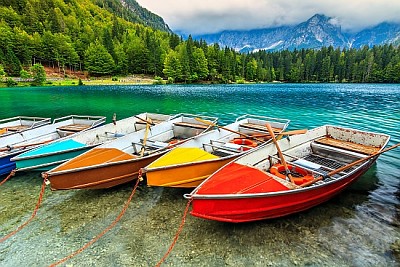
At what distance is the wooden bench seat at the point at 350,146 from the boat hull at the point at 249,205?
4657mm

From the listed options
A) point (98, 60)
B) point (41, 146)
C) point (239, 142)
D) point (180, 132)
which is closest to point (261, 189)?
point (239, 142)

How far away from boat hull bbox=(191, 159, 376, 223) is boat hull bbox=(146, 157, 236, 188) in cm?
176

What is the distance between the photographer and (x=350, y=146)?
10344 mm

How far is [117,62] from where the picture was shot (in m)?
105

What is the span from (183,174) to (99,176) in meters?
2.89

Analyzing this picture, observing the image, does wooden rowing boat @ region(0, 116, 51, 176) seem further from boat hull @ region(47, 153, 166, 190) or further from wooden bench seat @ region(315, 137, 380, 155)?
wooden bench seat @ region(315, 137, 380, 155)

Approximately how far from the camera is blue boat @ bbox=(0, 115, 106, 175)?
9211 mm

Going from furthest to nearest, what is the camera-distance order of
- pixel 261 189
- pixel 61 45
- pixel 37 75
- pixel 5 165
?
1. pixel 61 45
2. pixel 37 75
3. pixel 5 165
4. pixel 261 189

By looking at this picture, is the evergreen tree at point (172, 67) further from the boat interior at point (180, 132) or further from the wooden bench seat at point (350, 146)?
the wooden bench seat at point (350, 146)

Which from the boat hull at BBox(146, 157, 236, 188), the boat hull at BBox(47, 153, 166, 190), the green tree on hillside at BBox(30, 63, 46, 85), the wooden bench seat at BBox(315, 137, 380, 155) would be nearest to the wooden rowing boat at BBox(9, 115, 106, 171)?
the boat hull at BBox(47, 153, 166, 190)

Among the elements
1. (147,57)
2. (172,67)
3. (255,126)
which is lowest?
(255,126)

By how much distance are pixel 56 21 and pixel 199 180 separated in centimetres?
14388

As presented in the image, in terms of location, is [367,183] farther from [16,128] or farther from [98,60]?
[98,60]

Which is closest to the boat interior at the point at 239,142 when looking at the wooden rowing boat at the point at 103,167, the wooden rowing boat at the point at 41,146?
the wooden rowing boat at the point at 103,167
